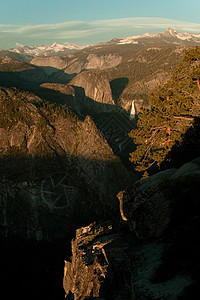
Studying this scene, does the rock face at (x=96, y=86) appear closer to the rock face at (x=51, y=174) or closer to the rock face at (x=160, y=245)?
the rock face at (x=51, y=174)

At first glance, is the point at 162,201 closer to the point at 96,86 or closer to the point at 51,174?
the point at 51,174

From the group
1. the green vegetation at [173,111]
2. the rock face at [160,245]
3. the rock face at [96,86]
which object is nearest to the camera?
the rock face at [160,245]

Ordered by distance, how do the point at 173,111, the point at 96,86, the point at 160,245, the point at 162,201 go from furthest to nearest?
the point at 96,86 → the point at 173,111 → the point at 162,201 → the point at 160,245

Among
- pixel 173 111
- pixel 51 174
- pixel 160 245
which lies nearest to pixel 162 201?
pixel 160 245

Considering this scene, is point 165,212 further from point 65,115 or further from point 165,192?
point 65,115

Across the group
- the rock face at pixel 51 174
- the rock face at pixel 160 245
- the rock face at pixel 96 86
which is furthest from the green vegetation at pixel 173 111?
the rock face at pixel 96 86
